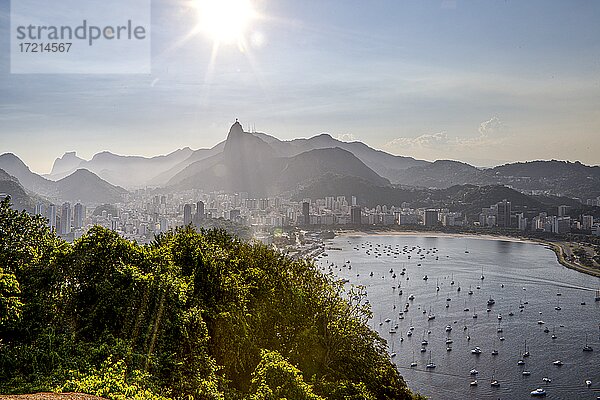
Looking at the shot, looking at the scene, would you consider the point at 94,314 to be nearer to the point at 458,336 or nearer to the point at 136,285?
the point at 136,285

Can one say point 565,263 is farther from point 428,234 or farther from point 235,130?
point 235,130

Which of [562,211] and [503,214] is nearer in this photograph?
[562,211]

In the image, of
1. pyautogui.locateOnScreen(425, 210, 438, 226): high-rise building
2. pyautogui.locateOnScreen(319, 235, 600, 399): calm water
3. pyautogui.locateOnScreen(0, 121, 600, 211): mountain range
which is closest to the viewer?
pyautogui.locateOnScreen(319, 235, 600, 399): calm water

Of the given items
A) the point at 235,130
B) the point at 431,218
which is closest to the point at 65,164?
the point at 235,130

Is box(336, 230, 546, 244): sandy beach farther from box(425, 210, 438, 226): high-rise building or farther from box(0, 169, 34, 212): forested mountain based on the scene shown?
box(0, 169, 34, 212): forested mountain

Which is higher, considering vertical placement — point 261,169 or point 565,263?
point 261,169

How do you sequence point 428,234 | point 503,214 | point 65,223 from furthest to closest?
point 503,214 < point 428,234 < point 65,223

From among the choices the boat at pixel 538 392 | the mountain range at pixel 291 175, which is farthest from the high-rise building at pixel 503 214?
the boat at pixel 538 392

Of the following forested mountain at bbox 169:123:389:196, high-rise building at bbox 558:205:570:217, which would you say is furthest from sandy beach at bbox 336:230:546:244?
forested mountain at bbox 169:123:389:196
